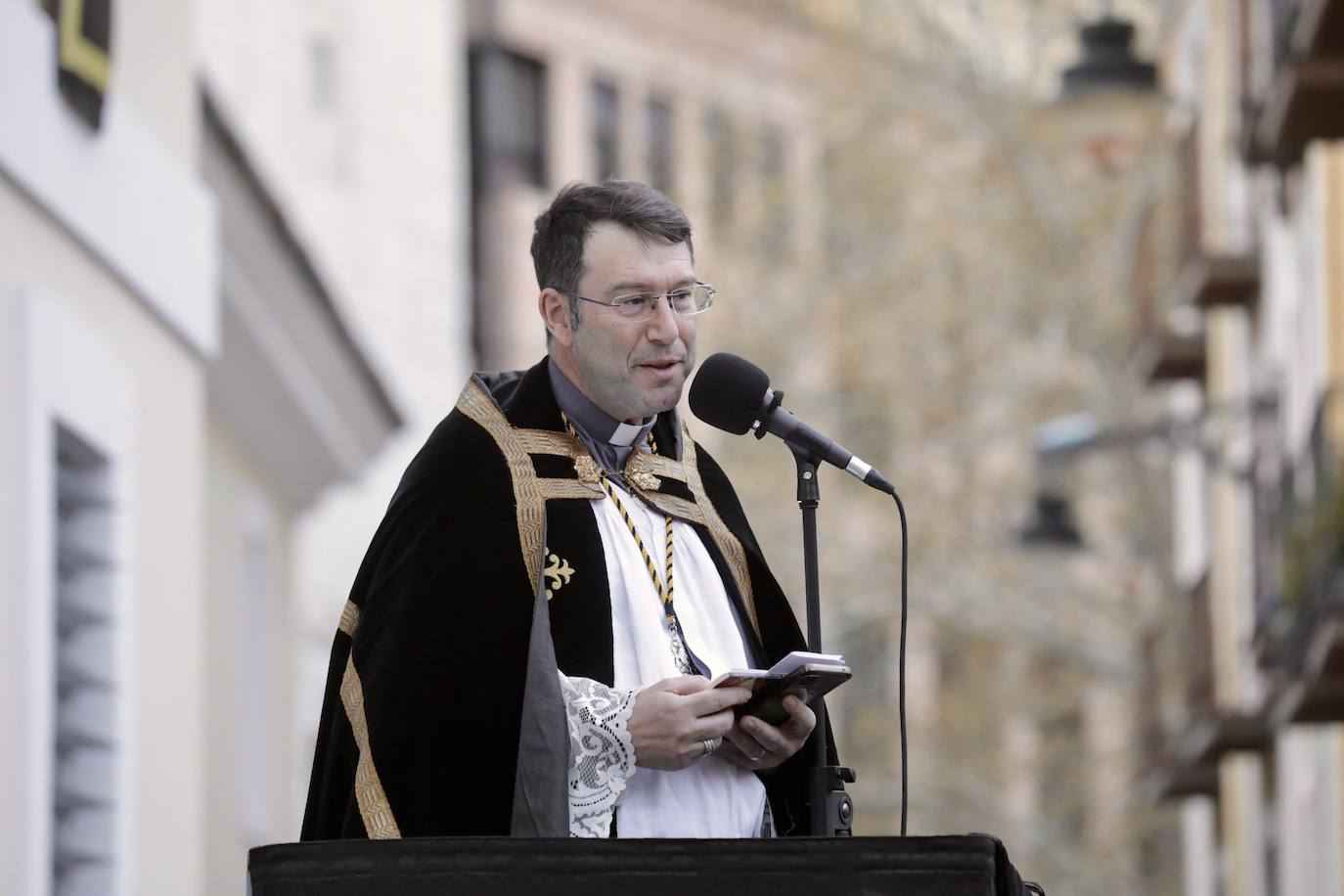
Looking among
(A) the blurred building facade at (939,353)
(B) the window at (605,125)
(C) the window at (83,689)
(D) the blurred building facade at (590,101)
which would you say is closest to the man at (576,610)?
(C) the window at (83,689)

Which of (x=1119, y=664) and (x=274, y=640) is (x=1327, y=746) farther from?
(x=1119, y=664)

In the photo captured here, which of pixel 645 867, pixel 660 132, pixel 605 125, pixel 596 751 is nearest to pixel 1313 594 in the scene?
pixel 596 751

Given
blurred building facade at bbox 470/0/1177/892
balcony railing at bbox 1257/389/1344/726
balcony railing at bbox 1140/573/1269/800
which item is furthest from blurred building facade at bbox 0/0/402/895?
blurred building facade at bbox 470/0/1177/892

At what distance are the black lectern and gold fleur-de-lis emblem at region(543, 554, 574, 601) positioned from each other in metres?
0.91

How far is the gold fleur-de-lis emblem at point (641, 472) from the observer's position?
19.2 feet

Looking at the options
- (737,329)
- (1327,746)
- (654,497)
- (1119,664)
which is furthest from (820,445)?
(737,329)

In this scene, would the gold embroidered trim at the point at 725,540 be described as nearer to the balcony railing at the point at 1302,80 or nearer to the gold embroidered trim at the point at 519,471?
the gold embroidered trim at the point at 519,471

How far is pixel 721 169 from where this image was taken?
3203 cm

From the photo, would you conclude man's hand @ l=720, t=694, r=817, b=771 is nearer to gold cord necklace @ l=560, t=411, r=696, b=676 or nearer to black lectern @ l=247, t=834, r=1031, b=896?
gold cord necklace @ l=560, t=411, r=696, b=676

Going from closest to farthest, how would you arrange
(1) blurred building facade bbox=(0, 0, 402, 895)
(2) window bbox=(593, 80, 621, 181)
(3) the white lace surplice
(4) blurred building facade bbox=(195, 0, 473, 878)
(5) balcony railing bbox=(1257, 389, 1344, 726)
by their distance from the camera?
(3) the white lace surplice → (1) blurred building facade bbox=(0, 0, 402, 895) → (5) balcony railing bbox=(1257, 389, 1344, 726) → (4) blurred building facade bbox=(195, 0, 473, 878) → (2) window bbox=(593, 80, 621, 181)

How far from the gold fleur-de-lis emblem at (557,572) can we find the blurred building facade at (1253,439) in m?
8.69

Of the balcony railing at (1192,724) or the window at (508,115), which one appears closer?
the balcony railing at (1192,724)

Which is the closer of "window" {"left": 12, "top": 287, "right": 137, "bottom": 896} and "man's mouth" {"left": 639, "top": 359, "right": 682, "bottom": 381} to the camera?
"man's mouth" {"left": 639, "top": 359, "right": 682, "bottom": 381}

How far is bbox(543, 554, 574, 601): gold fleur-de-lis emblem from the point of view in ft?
18.5
